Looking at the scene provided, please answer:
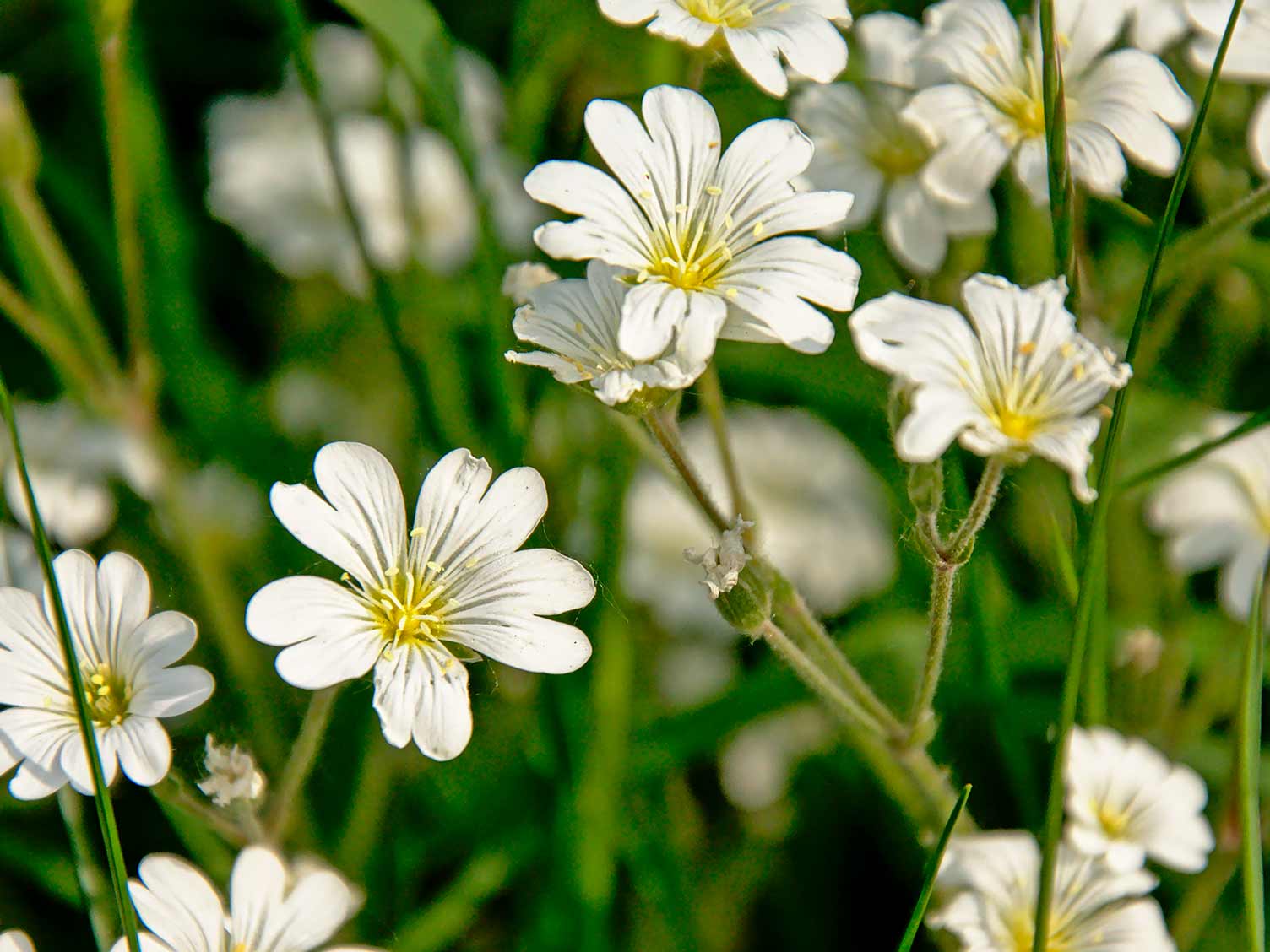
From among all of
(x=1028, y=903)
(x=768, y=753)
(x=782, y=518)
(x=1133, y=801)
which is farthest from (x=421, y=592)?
(x=782, y=518)

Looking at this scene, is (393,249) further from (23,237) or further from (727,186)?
(727,186)

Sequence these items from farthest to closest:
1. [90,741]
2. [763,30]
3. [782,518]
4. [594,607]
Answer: [782,518] → [594,607] → [763,30] → [90,741]

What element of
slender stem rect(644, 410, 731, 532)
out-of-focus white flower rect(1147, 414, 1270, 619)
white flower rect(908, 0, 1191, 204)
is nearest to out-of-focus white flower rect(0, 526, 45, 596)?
slender stem rect(644, 410, 731, 532)

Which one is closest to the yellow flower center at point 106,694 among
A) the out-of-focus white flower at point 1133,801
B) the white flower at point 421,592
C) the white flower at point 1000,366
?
the white flower at point 421,592

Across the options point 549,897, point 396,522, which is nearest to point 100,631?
point 396,522

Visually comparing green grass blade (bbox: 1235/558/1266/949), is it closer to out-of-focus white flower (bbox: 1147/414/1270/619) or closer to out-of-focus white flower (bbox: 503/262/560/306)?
out-of-focus white flower (bbox: 1147/414/1270/619)

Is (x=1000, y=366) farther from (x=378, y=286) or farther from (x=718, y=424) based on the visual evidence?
(x=378, y=286)
